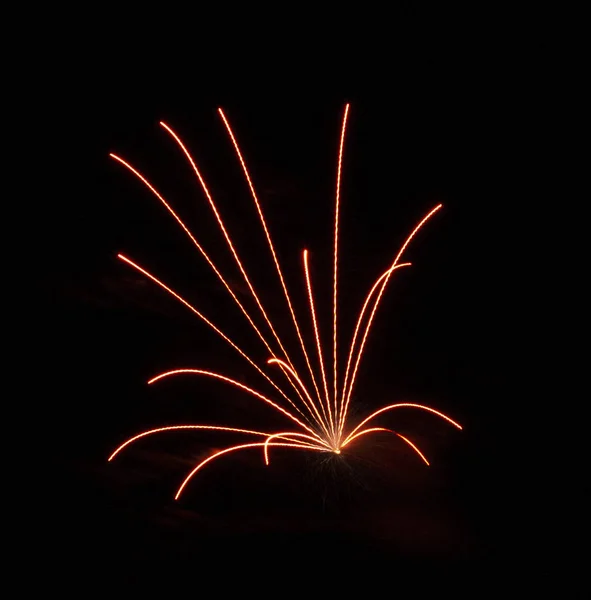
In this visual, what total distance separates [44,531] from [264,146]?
190 centimetres

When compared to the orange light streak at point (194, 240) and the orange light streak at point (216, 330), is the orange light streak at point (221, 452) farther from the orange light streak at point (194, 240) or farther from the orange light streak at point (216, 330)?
the orange light streak at point (194, 240)

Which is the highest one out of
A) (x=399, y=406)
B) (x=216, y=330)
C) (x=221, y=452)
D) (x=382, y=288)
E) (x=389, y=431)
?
(x=382, y=288)

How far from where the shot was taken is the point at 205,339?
4398 millimetres

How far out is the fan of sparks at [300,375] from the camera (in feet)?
13.2

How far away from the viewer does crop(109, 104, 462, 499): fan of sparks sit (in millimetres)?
4027

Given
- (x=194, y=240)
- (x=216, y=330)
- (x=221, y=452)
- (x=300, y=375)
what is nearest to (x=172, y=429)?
(x=221, y=452)

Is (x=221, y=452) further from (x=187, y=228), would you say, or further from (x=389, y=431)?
(x=187, y=228)

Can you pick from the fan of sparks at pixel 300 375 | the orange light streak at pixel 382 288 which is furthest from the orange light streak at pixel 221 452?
the orange light streak at pixel 382 288

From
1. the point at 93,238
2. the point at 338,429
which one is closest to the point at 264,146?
the point at 93,238

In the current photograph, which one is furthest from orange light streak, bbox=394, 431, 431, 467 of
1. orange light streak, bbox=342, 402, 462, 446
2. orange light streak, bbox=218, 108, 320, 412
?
orange light streak, bbox=218, 108, 320, 412

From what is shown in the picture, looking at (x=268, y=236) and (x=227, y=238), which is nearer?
(x=227, y=238)

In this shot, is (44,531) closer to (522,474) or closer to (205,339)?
(205,339)

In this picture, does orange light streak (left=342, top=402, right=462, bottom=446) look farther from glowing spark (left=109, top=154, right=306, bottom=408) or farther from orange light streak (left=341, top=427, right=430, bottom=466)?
glowing spark (left=109, top=154, right=306, bottom=408)

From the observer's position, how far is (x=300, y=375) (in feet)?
13.7
